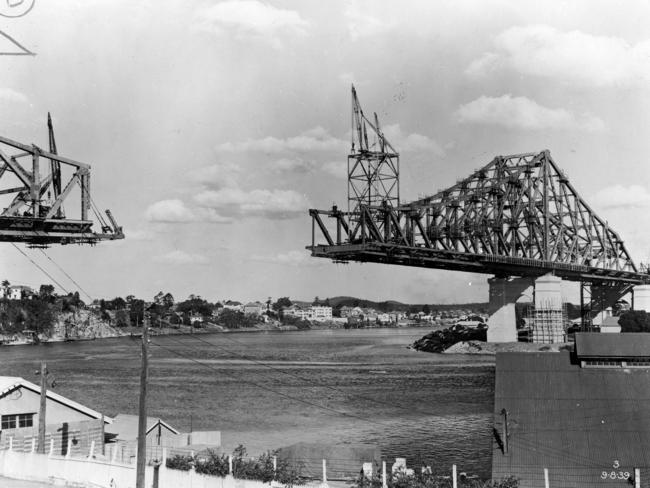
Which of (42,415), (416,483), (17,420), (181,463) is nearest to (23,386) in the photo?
(17,420)

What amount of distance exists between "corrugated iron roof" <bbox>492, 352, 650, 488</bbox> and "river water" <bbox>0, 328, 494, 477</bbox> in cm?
742

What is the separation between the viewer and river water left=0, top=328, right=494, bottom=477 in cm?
4712

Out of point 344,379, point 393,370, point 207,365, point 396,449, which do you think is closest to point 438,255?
point 393,370

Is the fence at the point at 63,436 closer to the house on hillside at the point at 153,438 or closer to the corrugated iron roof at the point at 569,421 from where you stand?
the house on hillside at the point at 153,438

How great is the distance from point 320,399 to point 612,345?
128 feet

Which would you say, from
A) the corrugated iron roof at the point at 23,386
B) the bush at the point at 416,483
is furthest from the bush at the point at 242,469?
the corrugated iron roof at the point at 23,386

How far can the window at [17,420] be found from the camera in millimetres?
31703

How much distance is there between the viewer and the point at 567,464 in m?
25.2

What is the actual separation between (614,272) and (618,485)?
123 meters

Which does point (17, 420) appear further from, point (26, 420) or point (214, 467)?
point (214, 467)

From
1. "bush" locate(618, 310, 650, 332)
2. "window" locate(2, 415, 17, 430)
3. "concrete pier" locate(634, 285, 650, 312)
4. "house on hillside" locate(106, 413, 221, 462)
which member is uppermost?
"concrete pier" locate(634, 285, 650, 312)

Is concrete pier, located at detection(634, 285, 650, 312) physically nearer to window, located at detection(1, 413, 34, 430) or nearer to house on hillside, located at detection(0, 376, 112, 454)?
house on hillside, located at detection(0, 376, 112, 454)

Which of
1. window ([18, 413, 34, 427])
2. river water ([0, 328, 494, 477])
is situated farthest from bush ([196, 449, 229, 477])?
river water ([0, 328, 494, 477])

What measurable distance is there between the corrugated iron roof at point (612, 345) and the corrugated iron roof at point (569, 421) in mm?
704
